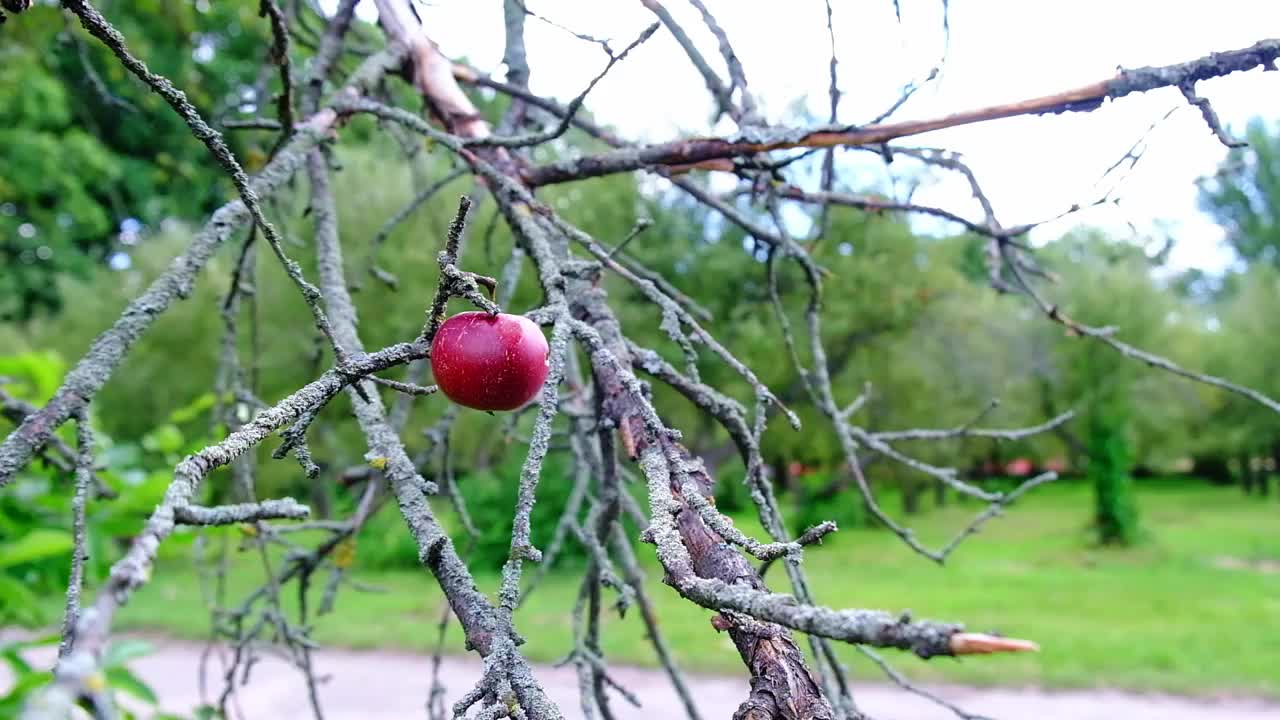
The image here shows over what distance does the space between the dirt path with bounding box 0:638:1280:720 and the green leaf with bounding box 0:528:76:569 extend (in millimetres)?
3481

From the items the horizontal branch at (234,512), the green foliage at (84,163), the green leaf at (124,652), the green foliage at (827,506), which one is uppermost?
the green foliage at (84,163)

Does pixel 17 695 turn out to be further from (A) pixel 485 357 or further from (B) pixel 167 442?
(B) pixel 167 442

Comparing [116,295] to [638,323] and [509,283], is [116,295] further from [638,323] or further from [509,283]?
[509,283]

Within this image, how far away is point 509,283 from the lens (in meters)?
1.85

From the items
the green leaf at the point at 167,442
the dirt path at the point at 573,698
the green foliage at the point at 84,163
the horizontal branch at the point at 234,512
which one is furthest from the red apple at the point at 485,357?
the dirt path at the point at 573,698

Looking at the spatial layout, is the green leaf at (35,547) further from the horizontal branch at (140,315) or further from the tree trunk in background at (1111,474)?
the tree trunk in background at (1111,474)

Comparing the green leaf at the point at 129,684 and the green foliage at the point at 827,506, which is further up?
the green foliage at the point at 827,506

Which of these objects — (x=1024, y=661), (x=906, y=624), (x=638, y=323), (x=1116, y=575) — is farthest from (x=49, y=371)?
(x=1116, y=575)

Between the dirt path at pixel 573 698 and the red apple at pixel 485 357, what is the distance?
4702mm

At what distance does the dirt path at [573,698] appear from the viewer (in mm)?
5625

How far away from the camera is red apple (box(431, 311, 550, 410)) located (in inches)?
35.6

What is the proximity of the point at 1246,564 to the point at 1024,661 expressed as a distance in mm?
6710

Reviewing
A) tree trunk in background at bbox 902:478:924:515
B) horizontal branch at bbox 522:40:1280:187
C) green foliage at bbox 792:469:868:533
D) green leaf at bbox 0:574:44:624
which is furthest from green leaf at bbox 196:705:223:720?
tree trunk in background at bbox 902:478:924:515

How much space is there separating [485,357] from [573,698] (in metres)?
5.68
